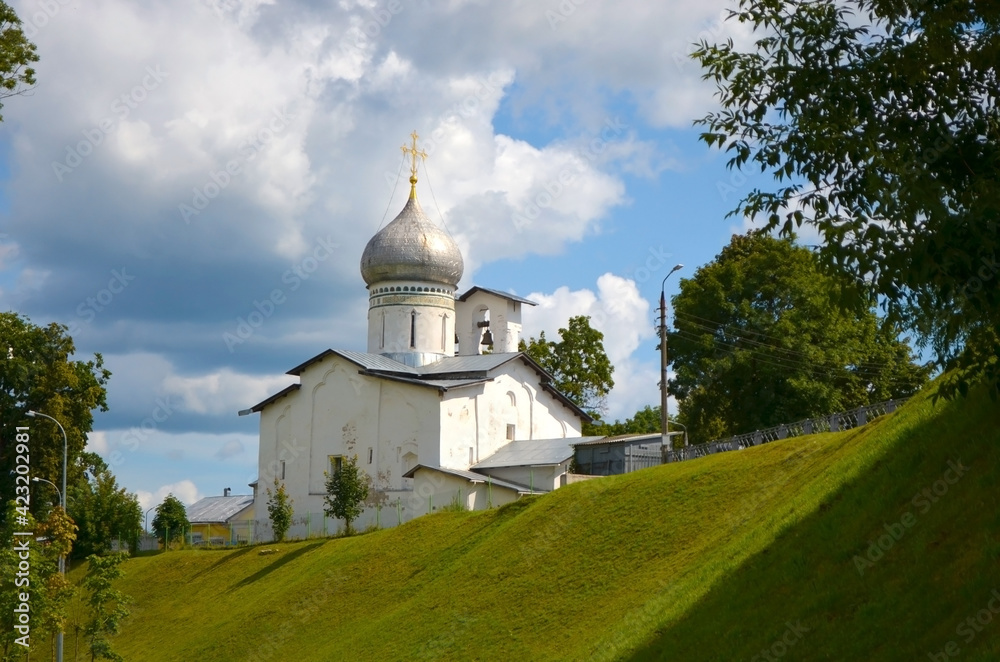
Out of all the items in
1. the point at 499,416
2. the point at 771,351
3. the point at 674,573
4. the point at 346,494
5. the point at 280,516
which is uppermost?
the point at 771,351

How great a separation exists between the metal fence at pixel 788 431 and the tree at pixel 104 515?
22869 millimetres

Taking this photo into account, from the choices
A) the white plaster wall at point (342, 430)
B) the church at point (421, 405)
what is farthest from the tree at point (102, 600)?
the white plaster wall at point (342, 430)

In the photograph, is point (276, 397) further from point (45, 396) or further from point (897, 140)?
point (897, 140)

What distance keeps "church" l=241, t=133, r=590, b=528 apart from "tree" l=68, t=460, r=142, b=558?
17.1 ft

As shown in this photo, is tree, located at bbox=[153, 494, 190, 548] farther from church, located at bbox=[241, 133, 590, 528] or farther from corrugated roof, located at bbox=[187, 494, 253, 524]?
corrugated roof, located at bbox=[187, 494, 253, 524]

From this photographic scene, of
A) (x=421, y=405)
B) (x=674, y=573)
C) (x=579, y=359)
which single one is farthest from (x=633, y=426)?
(x=674, y=573)

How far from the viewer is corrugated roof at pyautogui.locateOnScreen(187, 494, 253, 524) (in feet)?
191

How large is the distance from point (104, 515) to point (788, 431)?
88.1 feet

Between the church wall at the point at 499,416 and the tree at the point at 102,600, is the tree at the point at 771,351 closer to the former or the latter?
the church wall at the point at 499,416

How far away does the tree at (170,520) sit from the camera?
146ft

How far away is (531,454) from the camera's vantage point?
39750 millimetres

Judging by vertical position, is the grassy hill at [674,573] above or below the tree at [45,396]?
below

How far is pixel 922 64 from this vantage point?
12.0 meters

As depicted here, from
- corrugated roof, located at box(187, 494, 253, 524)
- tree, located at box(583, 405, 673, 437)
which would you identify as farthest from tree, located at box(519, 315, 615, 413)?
corrugated roof, located at box(187, 494, 253, 524)
